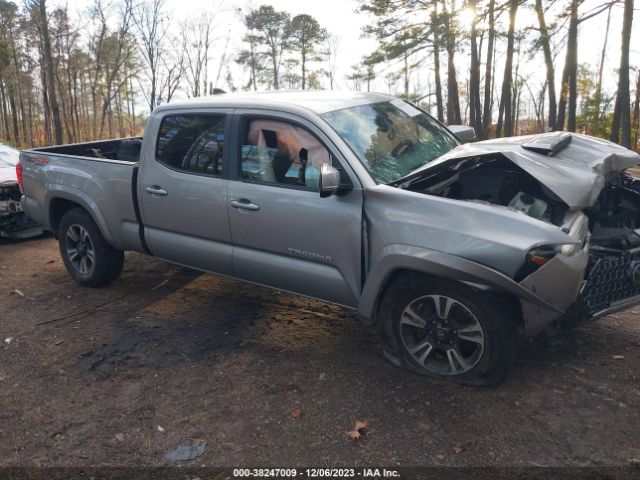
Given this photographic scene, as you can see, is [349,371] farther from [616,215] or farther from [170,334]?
[616,215]

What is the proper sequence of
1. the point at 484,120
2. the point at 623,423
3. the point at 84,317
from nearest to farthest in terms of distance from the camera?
1. the point at 623,423
2. the point at 84,317
3. the point at 484,120

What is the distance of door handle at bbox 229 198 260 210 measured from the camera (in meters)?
4.03

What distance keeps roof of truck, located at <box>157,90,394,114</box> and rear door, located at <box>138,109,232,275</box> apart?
0.31ft

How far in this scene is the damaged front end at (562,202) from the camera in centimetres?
312

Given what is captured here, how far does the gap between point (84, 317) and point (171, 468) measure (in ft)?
8.31

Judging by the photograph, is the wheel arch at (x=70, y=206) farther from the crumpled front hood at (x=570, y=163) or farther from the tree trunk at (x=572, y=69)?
the tree trunk at (x=572, y=69)

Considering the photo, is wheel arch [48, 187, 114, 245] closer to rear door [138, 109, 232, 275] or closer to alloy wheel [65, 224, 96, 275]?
alloy wheel [65, 224, 96, 275]

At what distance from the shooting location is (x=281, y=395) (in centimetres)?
351

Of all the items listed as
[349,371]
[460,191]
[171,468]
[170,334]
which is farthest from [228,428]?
[460,191]

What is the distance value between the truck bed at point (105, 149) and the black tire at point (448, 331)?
3.27 metres

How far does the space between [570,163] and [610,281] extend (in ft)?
2.67

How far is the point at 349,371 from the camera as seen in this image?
377 cm

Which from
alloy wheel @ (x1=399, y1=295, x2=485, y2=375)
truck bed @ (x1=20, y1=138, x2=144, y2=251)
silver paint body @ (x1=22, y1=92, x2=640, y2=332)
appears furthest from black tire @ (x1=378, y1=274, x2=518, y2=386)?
truck bed @ (x1=20, y1=138, x2=144, y2=251)

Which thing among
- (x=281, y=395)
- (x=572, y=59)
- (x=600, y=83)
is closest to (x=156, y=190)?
(x=281, y=395)
